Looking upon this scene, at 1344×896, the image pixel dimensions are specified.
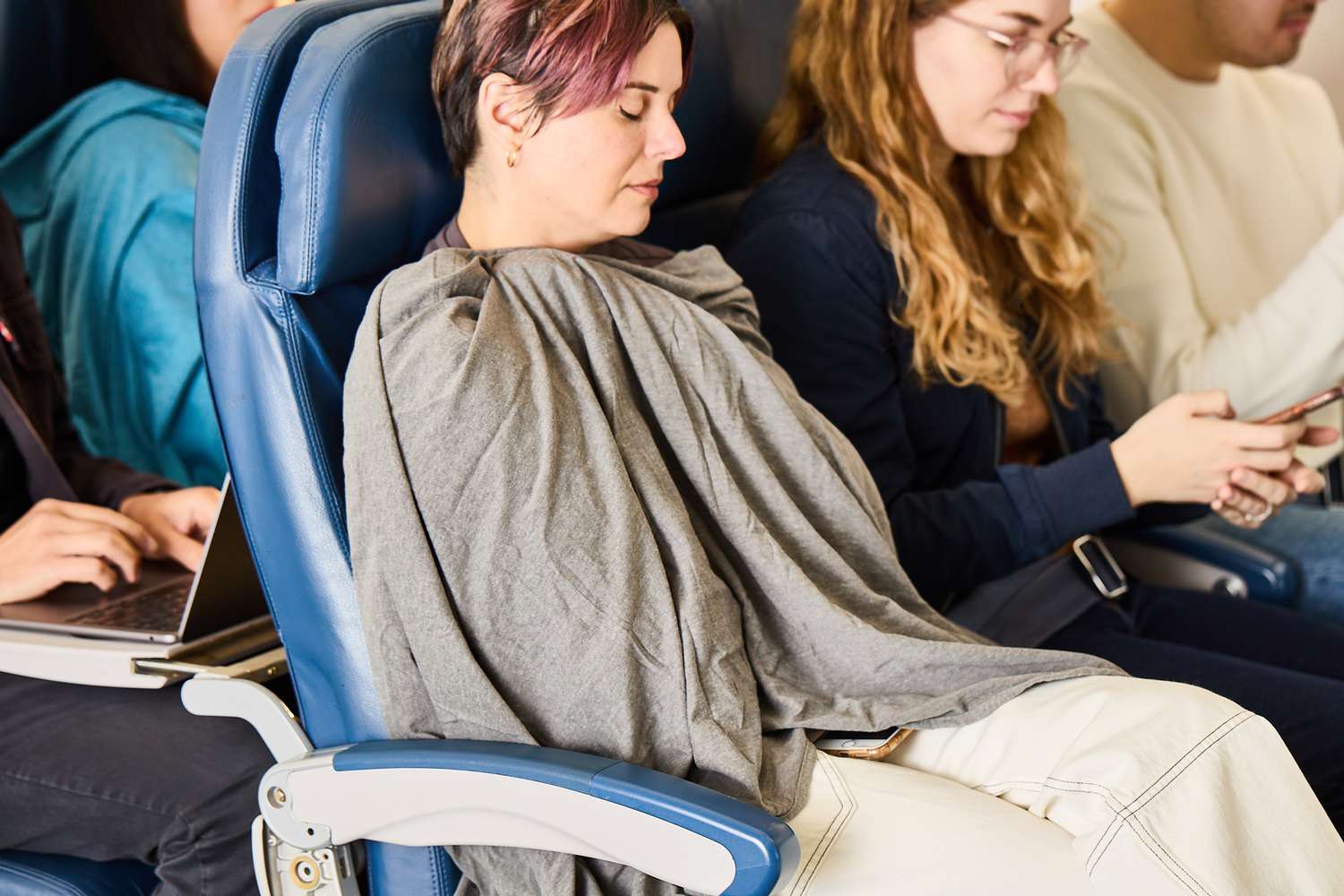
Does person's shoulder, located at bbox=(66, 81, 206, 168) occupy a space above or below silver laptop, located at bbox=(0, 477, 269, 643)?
above

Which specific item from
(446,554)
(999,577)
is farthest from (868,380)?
(446,554)

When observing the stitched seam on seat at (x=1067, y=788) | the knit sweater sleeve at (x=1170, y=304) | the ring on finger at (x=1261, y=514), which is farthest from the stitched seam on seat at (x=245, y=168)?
the knit sweater sleeve at (x=1170, y=304)

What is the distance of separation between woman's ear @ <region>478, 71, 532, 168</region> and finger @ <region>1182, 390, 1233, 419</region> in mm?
813

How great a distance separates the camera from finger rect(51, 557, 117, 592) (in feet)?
4.25

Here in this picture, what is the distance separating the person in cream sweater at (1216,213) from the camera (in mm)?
1830

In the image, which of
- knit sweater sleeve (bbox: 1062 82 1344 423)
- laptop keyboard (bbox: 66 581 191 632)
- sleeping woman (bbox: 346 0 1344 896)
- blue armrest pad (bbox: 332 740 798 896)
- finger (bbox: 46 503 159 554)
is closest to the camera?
blue armrest pad (bbox: 332 740 798 896)

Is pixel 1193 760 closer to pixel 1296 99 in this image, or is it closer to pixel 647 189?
pixel 647 189

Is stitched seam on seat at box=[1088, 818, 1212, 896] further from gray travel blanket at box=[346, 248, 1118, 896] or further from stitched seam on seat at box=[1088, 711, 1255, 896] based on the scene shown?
gray travel blanket at box=[346, 248, 1118, 896]

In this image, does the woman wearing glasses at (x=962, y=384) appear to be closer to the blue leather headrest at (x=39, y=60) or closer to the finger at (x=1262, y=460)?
the finger at (x=1262, y=460)

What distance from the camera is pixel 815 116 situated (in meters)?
1.62

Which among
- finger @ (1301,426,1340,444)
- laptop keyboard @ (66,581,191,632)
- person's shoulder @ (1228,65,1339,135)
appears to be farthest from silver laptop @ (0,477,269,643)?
person's shoulder @ (1228,65,1339,135)

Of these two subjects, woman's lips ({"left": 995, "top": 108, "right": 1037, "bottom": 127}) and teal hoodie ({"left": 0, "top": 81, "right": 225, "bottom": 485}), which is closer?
woman's lips ({"left": 995, "top": 108, "right": 1037, "bottom": 127})

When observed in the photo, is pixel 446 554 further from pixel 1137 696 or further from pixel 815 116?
pixel 815 116

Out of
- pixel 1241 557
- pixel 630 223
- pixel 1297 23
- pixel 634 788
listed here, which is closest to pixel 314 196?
pixel 630 223
